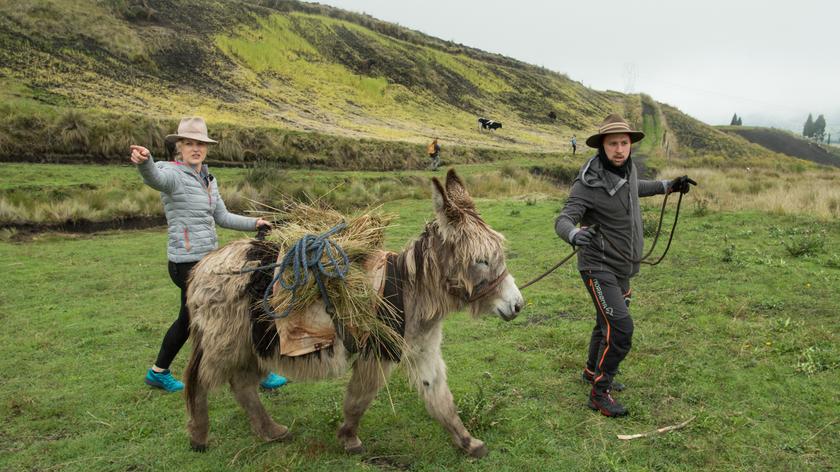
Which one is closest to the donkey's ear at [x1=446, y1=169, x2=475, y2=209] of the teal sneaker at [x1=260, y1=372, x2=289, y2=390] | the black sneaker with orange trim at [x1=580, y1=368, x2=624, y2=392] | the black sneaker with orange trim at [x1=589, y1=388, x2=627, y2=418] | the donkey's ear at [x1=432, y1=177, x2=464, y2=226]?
the donkey's ear at [x1=432, y1=177, x2=464, y2=226]

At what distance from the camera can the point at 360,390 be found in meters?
3.82

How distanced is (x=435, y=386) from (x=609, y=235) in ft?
6.78

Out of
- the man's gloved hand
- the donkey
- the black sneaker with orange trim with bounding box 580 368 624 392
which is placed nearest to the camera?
the donkey

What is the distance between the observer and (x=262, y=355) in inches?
152

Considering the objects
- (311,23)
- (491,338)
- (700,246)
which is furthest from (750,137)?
(491,338)

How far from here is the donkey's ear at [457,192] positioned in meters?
3.71

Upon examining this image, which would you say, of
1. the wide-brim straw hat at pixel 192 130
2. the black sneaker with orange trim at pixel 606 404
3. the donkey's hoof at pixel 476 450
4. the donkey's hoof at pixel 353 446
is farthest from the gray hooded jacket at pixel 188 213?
the black sneaker with orange trim at pixel 606 404

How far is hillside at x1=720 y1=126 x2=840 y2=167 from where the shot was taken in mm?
65700

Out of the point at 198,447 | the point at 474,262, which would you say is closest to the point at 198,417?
the point at 198,447

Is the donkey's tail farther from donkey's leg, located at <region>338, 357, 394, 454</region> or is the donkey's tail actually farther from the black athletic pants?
the black athletic pants

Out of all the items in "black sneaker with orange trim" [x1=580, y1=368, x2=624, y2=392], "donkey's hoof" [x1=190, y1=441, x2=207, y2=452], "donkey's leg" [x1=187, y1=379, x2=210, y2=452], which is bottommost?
"donkey's hoof" [x1=190, y1=441, x2=207, y2=452]

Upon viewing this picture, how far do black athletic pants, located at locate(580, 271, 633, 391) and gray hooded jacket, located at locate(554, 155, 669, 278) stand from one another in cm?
11

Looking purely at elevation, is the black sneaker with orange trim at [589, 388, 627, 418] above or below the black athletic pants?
below

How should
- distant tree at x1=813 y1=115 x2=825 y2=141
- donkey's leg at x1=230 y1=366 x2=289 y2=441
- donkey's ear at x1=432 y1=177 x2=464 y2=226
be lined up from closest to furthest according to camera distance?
Answer: donkey's ear at x1=432 y1=177 x2=464 y2=226 → donkey's leg at x1=230 y1=366 x2=289 y2=441 → distant tree at x1=813 y1=115 x2=825 y2=141
